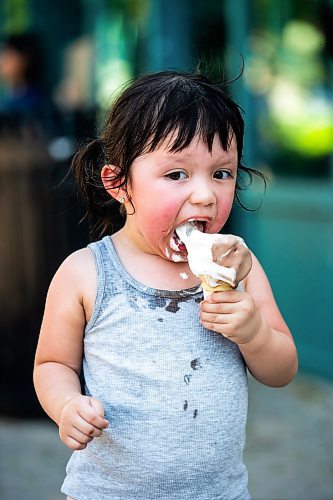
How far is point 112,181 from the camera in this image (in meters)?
2.33

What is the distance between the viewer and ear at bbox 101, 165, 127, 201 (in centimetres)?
231

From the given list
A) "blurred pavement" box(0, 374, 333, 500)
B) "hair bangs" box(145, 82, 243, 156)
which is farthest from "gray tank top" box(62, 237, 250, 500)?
"blurred pavement" box(0, 374, 333, 500)

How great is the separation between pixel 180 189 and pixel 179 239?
0.13 m

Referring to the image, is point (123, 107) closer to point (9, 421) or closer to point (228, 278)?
point (228, 278)

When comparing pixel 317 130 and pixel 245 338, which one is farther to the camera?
pixel 317 130

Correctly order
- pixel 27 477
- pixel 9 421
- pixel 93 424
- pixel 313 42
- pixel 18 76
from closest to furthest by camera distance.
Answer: pixel 93 424 → pixel 27 477 → pixel 9 421 → pixel 313 42 → pixel 18 76

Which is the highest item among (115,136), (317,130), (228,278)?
(115,136)

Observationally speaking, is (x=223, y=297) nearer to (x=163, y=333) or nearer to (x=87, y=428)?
(x=163, y=333)

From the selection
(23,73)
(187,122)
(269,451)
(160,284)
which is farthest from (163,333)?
(23,73)

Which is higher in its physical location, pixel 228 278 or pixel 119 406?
pixel 228 278

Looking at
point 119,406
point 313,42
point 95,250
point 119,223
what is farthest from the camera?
point 313,42

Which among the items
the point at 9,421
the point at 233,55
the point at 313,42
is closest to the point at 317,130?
the point at 313,42

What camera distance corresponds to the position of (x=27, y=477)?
14.6 ft

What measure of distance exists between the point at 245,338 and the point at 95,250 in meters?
0.46
